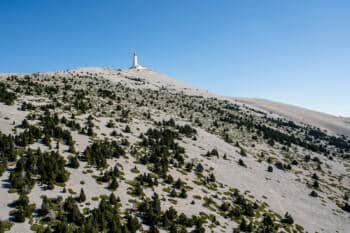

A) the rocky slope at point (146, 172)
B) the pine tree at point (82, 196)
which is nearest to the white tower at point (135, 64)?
the rocky slope at point (146, 172)

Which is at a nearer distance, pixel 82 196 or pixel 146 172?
pixel 82 196

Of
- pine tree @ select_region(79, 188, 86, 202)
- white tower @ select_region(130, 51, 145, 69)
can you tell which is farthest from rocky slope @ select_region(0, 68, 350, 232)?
white tower @ select_region(130, 51, 145, 69)

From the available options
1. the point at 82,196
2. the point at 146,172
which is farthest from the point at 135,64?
the point at 82,196

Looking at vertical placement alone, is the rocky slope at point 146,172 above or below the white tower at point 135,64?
below

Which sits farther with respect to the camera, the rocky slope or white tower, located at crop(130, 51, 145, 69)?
white tower, located at crop(130, 51, 145, 69)

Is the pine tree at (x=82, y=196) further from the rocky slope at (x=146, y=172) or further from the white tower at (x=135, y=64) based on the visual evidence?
the white tower at (x=135, y=64)

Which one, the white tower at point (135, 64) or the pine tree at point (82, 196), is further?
the white tower at point (135, 64)

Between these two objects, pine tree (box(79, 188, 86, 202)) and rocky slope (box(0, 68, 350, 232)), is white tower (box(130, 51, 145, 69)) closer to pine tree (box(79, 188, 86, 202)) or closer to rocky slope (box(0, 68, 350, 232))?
rocky slope (box(0, 68, 350, 232))

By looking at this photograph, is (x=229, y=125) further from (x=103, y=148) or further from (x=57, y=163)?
(x=57, y=163)

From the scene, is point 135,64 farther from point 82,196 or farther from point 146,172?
point 82,196
